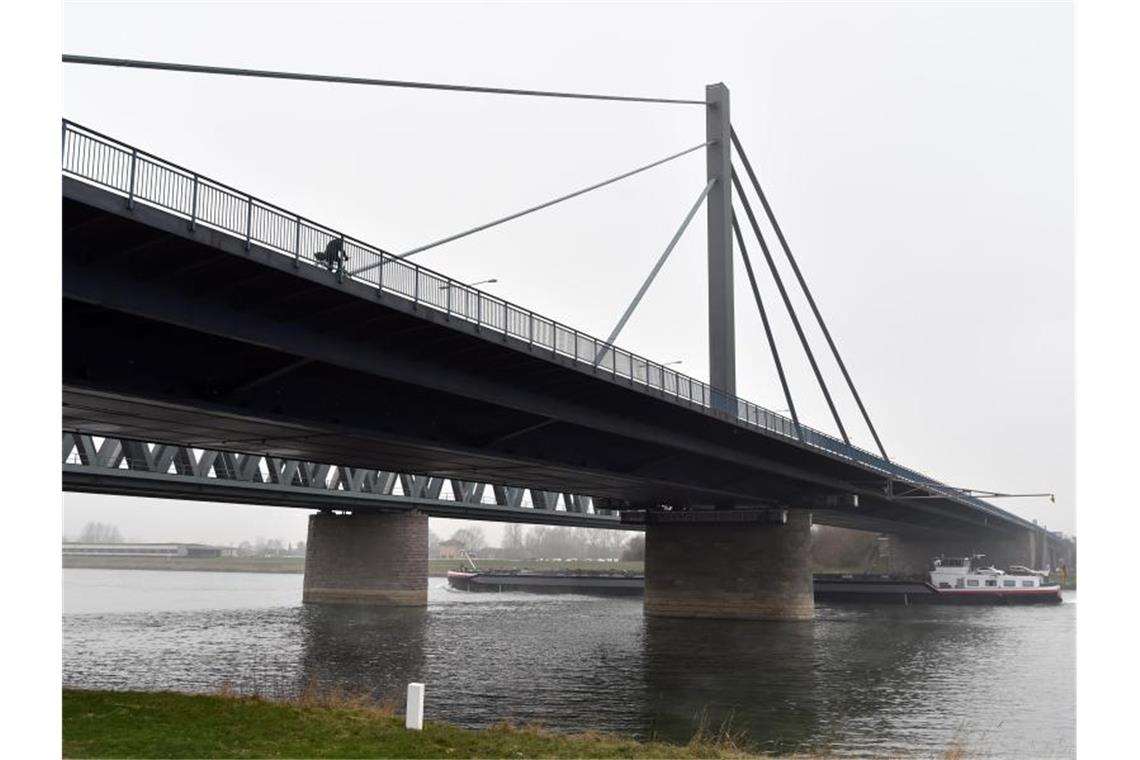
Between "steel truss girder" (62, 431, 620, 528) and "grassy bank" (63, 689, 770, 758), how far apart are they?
803 inches

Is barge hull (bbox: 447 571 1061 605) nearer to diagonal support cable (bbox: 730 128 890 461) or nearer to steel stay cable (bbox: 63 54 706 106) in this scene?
diagonal support cable (bbox: 730 128 890 461)

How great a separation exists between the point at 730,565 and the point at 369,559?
31937mm

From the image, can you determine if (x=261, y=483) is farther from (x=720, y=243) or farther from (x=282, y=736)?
(x=282, y=736)

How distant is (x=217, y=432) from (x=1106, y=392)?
27023mm

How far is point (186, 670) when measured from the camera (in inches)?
1390

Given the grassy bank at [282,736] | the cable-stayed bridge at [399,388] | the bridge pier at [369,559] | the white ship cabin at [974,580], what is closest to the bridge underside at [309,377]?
the cable-stayed bridge at [399,388]

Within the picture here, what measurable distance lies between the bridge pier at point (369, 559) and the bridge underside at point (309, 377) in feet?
118

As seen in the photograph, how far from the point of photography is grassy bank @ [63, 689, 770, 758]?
53.8 ft

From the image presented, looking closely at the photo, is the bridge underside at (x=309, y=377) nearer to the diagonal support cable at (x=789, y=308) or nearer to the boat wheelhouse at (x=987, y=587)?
the diagonal support cable at (x=789, y=308)

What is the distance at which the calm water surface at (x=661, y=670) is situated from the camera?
26016mm

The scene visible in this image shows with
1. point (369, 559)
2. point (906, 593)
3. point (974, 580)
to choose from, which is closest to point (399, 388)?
point (369, 559)

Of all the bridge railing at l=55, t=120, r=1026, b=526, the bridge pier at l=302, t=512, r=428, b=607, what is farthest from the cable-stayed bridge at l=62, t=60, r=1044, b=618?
the bridge pier at l=302, t=512, r=428, b=607
